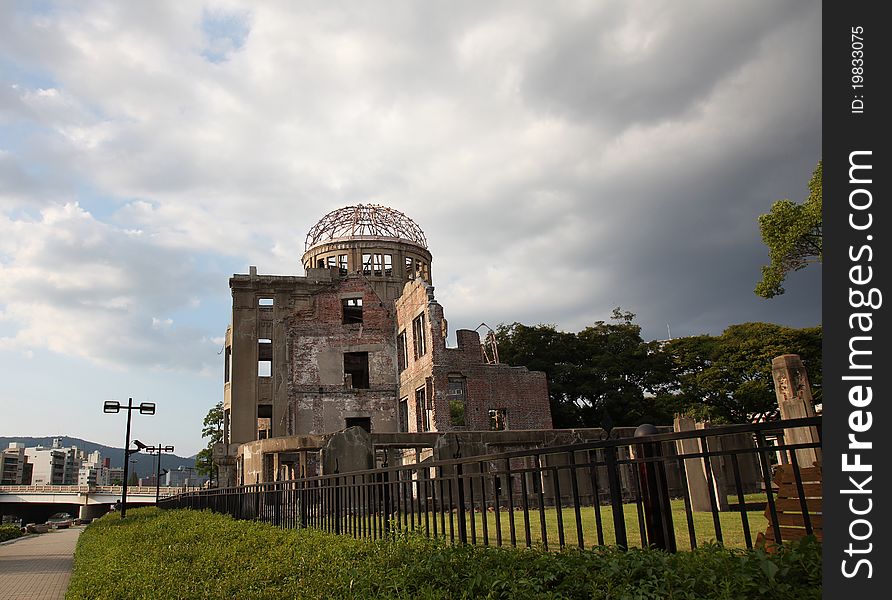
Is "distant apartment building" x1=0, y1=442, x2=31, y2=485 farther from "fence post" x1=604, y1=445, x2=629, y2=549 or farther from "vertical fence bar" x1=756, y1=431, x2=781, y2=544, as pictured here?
"vertical fence bar" x1=756, y1=431, x2=781, y2=544

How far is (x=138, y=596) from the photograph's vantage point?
261 inches

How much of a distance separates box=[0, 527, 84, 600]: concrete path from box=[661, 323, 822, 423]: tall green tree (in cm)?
3363

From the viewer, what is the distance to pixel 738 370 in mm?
41719

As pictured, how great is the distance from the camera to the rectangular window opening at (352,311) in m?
39.2

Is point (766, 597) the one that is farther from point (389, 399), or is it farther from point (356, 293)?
point (356, 293)

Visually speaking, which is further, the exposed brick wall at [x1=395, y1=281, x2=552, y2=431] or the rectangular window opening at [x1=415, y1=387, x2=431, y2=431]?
the rectangular window opening at [x1=415, y1=387, x2=431, y2=431]

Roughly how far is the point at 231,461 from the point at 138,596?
30165mm

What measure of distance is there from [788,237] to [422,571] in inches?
766

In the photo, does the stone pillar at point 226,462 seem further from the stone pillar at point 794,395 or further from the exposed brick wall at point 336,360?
the stone pillar at point 794,395

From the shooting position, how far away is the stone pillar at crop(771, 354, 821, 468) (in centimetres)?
1089

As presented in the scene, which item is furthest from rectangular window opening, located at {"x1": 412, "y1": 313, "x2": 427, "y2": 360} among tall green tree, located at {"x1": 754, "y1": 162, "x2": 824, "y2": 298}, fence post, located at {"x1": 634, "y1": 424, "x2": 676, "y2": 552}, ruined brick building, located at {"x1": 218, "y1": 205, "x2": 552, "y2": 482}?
fence post, located at {"x1": 634, "y1": 424, "x2": 676, "y2": 552}

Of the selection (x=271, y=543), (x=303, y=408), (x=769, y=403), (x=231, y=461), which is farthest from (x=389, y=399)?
(x=271, y=543)

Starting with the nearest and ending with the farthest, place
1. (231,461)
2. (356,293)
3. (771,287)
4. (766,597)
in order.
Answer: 1. (766,597)
2. (771,287)
3. (231,461)
4. (356,293)

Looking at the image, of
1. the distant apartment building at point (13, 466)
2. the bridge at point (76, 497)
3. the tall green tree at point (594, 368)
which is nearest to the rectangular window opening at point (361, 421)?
the tall green tree at point (594, 368)
